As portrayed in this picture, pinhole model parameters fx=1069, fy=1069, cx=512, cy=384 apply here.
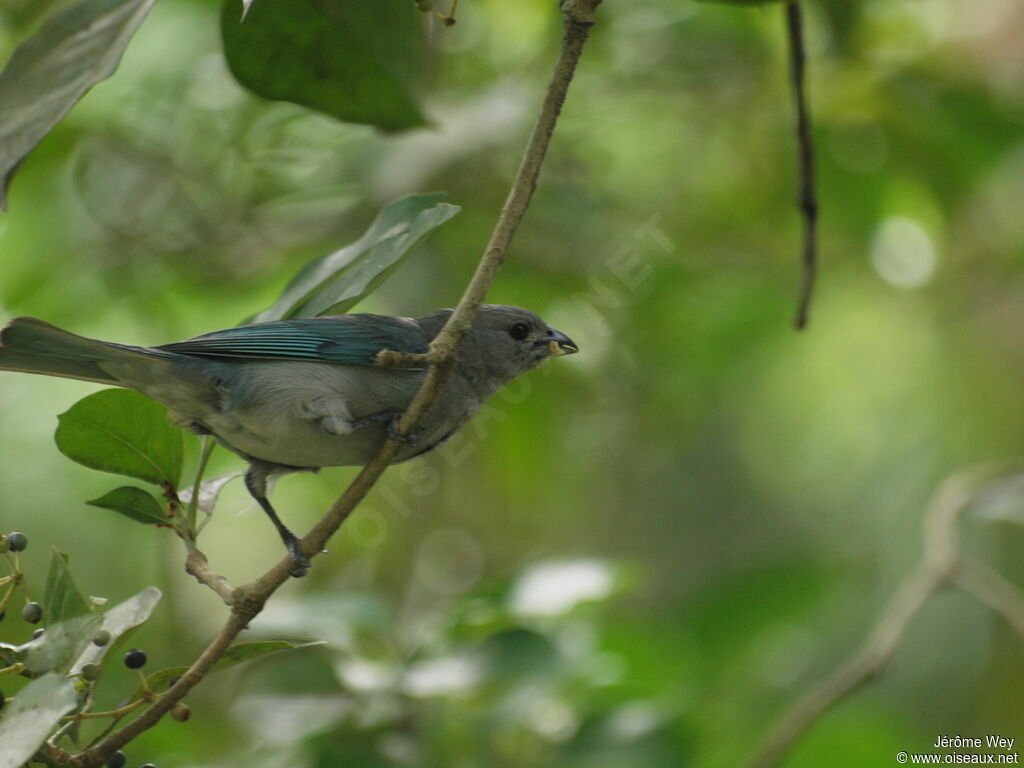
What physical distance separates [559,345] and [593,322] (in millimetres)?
1417

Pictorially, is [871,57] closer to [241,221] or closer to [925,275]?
[925,275]

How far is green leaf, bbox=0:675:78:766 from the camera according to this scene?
1.58 metres

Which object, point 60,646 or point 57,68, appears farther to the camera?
point 57,68

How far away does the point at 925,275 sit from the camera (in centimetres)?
469

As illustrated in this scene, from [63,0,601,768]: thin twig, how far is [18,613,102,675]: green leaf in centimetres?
17

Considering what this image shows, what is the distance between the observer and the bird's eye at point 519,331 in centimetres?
366

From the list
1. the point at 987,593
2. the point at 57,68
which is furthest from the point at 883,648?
the point at 57,68

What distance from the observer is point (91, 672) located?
1.96 metres

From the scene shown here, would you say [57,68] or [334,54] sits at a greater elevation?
[334,54]

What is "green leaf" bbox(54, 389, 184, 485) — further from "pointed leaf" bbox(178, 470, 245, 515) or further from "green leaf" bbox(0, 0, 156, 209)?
"green leaf" bbox(0, 0, 156, 209)

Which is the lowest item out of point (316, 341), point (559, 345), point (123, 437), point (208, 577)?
point (208, 577)

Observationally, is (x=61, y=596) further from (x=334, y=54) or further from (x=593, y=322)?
(x=593, y=322)

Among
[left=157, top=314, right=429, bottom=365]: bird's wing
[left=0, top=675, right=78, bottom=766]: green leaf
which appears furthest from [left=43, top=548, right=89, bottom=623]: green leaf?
[left=157, top=314, right=429, bottom=365]: bird's wing

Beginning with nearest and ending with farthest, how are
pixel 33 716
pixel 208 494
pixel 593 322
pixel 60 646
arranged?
pixel 33 716
pixel 60 646
pixel 208 494
pixel 593 322
